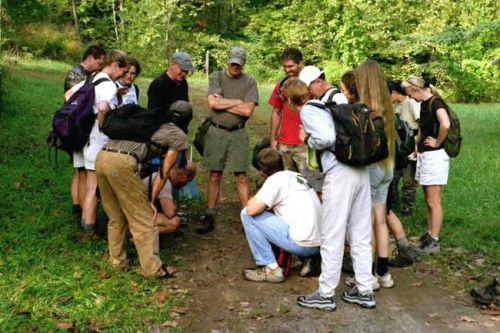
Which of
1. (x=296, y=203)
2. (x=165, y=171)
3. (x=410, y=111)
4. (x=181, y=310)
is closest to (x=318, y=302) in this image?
(x=296, y=203)

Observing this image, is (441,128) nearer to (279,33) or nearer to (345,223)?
(345,223)

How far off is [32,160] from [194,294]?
572cm

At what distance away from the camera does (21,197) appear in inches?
300

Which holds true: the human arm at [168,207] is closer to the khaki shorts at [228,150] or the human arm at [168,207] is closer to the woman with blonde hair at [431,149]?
the khaki shorts at [228,150]

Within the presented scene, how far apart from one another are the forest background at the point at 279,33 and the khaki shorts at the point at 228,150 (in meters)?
19.7

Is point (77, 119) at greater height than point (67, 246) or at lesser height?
greater

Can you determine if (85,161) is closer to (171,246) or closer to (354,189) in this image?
(171,246)

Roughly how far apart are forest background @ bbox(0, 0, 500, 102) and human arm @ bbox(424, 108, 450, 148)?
19.4 metres

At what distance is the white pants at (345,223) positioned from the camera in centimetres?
461

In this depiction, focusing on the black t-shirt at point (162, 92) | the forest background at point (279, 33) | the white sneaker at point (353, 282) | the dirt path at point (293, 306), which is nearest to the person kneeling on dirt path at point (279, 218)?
the dirt path at point (293, 306)

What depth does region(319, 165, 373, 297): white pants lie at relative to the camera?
4613mm

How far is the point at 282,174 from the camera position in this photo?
17.2 ft

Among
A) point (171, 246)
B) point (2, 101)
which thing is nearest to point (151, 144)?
point (171, 246)

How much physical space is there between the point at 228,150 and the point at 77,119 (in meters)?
1.81
